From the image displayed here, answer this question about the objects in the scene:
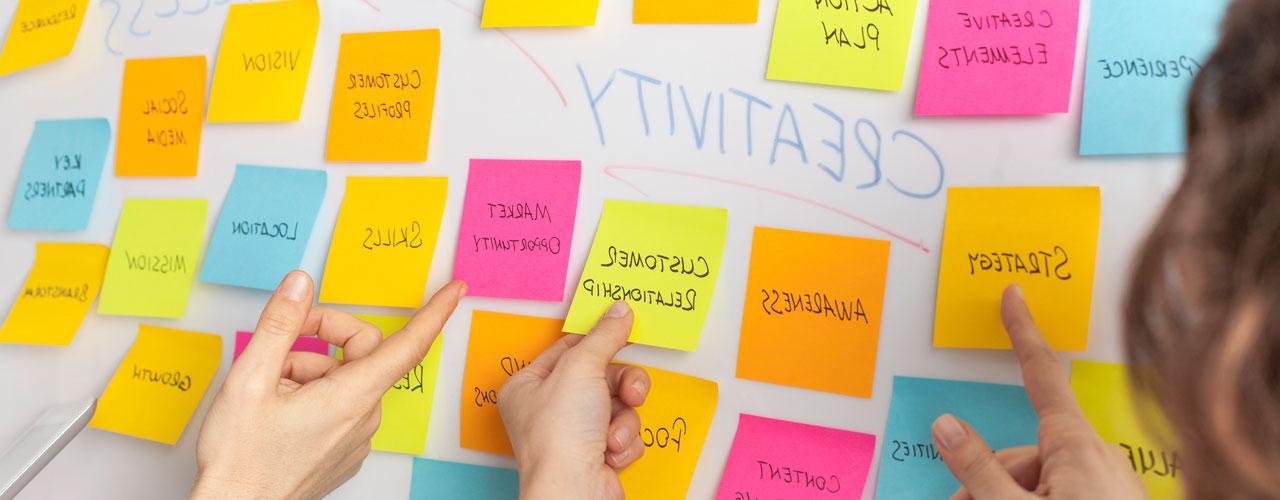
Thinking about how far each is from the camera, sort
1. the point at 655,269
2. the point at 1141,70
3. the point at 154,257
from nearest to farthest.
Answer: the point at 1141,70 < the point at 655,269 < the point at 154,257

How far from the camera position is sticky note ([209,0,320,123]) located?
0.88 meters

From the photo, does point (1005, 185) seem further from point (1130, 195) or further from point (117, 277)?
point (117, 277)

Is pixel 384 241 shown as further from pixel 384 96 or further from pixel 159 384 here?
pixel 159 384

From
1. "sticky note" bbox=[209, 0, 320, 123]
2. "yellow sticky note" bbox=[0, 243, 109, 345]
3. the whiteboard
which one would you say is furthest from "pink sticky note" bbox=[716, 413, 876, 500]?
"yellow sticky note" bbox=[0, 243, 109, 345]

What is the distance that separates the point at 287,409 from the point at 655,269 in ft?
1.02

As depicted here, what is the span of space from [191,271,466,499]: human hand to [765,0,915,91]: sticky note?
1.17ft

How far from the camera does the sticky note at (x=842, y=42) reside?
675mm

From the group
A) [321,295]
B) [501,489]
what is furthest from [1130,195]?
[321,295]

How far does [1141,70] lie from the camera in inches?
24.2

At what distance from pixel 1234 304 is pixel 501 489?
0.59 meters

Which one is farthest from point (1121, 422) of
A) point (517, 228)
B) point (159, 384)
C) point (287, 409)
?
point (159, 384)

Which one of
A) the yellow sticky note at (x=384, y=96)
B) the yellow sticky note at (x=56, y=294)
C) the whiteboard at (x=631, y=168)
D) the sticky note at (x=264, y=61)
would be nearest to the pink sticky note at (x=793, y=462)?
the whiteboard at (x=631, y=168)

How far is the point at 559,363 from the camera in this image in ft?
2.38

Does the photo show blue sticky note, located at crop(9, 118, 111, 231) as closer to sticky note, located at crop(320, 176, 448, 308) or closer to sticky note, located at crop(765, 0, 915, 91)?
sticky note, located at crop(320, 176, 448, 308)
